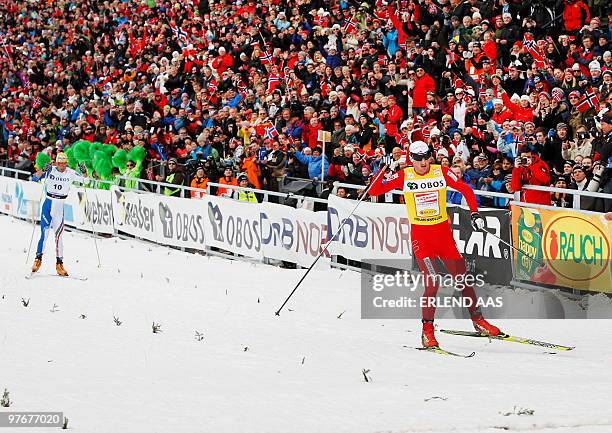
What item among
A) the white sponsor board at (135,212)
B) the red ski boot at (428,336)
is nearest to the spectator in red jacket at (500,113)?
the red ski boot at (428,336)

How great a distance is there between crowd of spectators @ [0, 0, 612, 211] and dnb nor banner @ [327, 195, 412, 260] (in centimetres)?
76

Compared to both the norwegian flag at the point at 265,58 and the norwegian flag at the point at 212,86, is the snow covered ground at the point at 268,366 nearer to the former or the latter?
the norwegian flag at the point at 265,58

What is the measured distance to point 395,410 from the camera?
725cm

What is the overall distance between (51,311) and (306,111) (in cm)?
804

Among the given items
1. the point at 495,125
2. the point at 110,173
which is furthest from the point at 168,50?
the point at 495,125

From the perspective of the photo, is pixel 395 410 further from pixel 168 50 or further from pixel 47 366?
pixel 168 50

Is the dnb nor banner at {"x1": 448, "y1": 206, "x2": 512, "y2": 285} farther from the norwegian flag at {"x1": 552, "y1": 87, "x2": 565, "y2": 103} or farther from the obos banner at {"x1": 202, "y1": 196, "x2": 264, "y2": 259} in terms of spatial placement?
the obos banner at {"x1": 202, "y1": 196, "x2": 264, "y2": 259}

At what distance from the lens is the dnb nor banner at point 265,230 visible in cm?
1634

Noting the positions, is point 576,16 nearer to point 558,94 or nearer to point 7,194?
point 558,94

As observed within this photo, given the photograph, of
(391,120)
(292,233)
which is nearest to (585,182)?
(391,120)

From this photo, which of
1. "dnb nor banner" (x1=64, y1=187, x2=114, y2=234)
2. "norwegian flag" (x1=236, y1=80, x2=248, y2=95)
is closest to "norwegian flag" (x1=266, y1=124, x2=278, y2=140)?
"norwegian flag" (x1=236, y1=80, x2=248, y2=95)

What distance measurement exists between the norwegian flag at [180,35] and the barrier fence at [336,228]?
5.24 metres

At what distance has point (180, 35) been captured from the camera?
1071 inches

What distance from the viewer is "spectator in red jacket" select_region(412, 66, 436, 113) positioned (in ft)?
56.1
